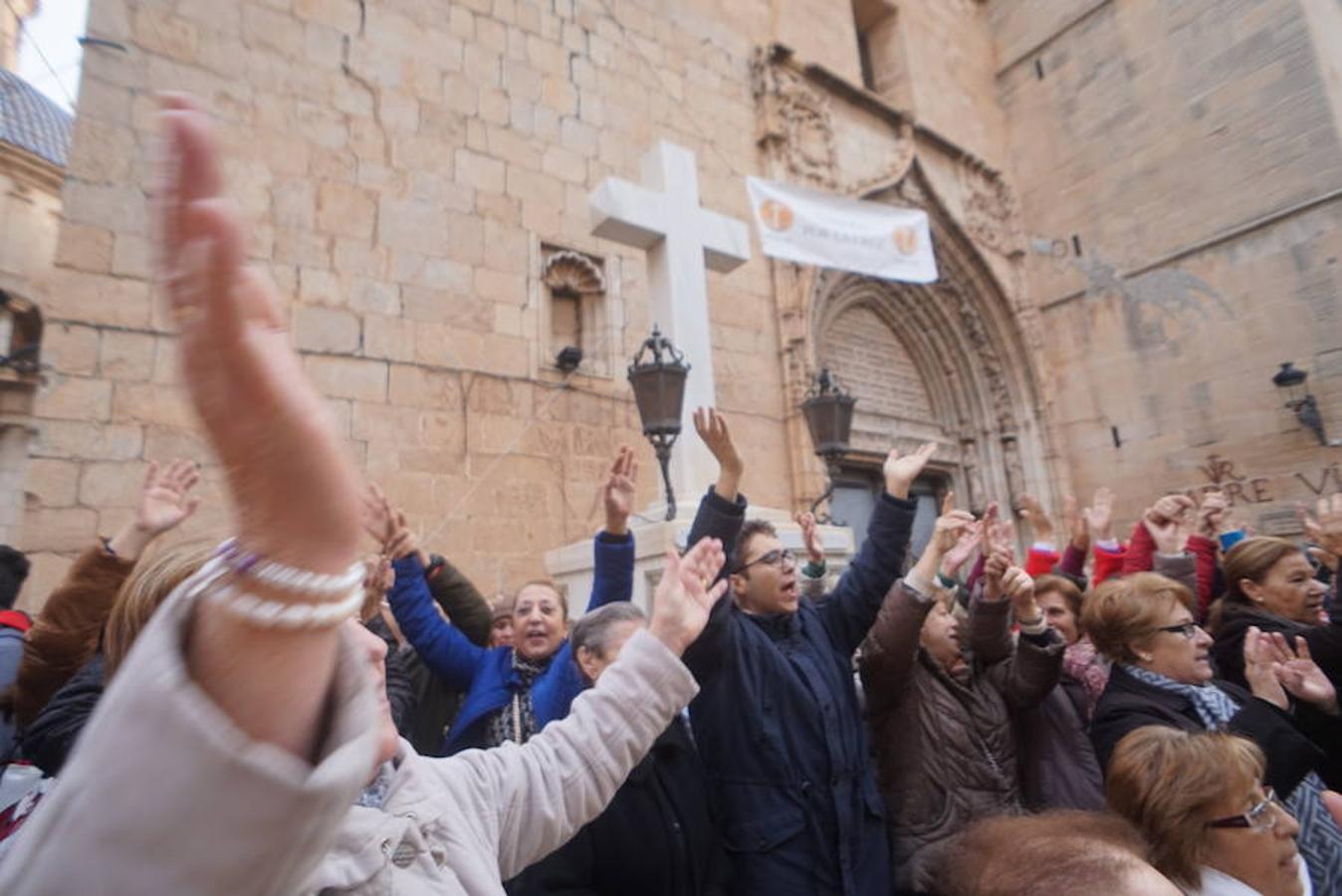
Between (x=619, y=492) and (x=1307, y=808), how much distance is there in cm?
196

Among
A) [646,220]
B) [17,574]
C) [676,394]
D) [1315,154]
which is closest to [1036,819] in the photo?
[676,394]

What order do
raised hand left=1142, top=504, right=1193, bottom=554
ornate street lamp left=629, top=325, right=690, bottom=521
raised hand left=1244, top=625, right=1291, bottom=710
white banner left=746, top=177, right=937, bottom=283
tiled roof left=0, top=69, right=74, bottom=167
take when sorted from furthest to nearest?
white banner left=746, top=177, right=937, bottom=283
tiled roof left=0, top=69, right=74, bottom=167
ornate street lamp left=629, top=325, right=690, bottom=521
raised hand left=1142, top=504, right=1193, bottom=554
raised hand left=1244, top=625, right=1291, bottom=710

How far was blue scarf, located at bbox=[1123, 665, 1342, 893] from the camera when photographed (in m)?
1.71

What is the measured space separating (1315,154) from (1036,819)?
10.2 m

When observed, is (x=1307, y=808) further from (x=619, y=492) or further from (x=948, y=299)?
(x=948, y=299)

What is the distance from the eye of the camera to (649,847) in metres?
1.71

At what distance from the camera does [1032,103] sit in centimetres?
1054

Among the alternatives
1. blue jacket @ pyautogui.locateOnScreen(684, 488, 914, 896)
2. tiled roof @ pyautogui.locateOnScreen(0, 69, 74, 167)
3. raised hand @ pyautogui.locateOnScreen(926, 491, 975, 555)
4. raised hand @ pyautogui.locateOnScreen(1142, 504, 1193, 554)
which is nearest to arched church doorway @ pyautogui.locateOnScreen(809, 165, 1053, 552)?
raised hand @ pyautogui.locateOnScreen(1142, 504, 1193, 554)

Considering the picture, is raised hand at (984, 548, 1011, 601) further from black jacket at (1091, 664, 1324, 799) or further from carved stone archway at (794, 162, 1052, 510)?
carved stone archway at (794, 162, 1052, 510)

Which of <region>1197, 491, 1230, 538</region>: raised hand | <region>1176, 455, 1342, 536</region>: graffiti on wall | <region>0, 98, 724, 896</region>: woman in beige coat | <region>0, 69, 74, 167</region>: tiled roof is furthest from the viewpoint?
<region>1176, 455, 1342, 536</region>: graffiti on wall

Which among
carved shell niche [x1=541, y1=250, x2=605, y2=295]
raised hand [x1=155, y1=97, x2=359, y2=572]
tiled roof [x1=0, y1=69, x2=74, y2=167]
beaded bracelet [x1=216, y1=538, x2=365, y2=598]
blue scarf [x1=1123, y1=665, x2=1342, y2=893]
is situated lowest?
blue scarf [x1=1123, y1=665, x2=1342, y2=893]

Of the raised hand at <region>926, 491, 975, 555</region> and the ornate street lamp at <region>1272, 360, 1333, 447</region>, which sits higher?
the ornate street lamp at <region>1272, 360, 1333, 447</region>

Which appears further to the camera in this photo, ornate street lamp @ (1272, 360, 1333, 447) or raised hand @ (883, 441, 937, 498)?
ornate street lamp @ (1272, 360, 1333, 447)

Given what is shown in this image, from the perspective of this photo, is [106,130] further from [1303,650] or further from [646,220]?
[1303,650]
